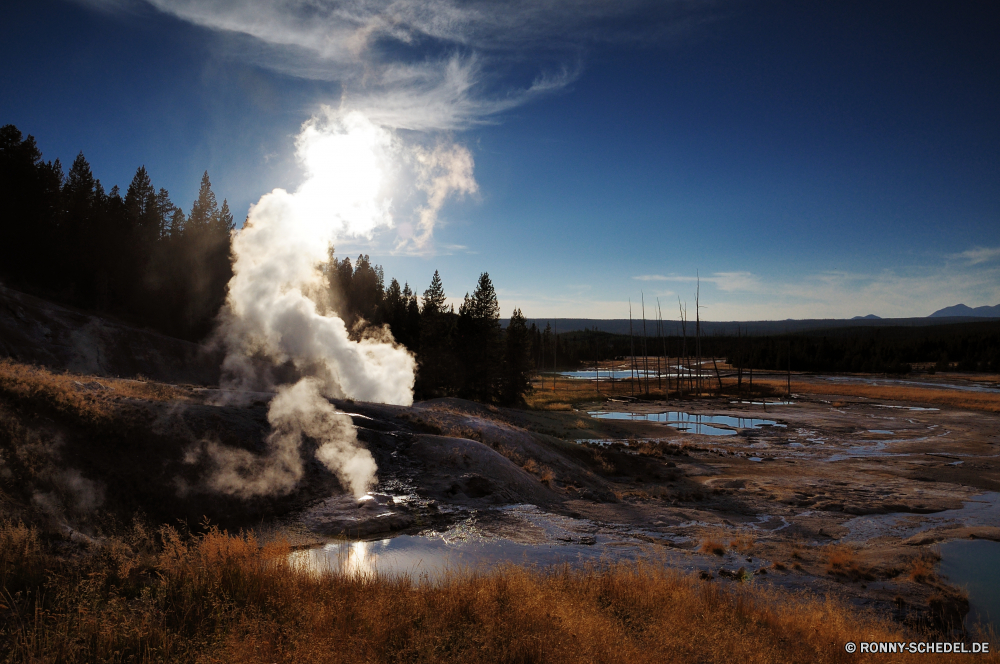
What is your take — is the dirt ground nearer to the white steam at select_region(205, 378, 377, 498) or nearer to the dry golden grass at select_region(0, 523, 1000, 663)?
the white steam at select_region(205, 378, 377, 498)

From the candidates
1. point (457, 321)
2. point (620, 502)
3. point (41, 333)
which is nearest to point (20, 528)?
point (620, 502)

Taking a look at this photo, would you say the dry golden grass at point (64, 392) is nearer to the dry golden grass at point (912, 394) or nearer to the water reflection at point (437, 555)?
the water reflection at point (437, 555)

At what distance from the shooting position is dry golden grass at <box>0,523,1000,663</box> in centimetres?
486

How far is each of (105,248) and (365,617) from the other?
55119 millimetres

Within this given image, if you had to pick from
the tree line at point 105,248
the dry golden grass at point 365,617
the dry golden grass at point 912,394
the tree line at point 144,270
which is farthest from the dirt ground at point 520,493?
the tree line at point 105,248

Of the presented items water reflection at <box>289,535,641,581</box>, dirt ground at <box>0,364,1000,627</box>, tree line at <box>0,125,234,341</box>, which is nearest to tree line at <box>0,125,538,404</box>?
tree line at <box>0,125,234,341</box>

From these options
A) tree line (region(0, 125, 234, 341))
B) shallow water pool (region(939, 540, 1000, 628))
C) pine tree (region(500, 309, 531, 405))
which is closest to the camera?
shallow water pool (region(939, 540, 1000, 628))

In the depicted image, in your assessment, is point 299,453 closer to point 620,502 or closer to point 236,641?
point 236,641

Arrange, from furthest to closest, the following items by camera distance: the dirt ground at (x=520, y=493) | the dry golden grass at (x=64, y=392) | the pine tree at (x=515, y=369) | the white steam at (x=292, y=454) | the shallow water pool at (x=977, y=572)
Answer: the pine tree at (x=515, y=369) < the white steam at (x=292, y=454) < the dry golden grass at (x=64, y=392) < the dirt ground at (x=520, y=493) < the shallow water pool at (x=977, y=572)

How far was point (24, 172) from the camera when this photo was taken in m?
41.2

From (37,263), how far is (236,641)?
54381mm

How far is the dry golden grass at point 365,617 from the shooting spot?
15.9 feet

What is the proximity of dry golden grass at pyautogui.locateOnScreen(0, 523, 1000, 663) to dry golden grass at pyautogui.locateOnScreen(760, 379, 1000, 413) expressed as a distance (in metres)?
56.9

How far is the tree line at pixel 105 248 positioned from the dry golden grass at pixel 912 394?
240 ft
